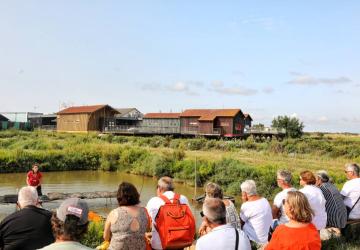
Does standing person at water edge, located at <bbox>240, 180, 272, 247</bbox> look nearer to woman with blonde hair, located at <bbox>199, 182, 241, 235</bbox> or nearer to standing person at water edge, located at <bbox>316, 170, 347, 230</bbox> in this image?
woman with blonde hair, located at <bbox>199, 182, 241, 235</bbox>

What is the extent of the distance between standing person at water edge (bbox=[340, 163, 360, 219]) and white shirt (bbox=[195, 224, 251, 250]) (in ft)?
12.5

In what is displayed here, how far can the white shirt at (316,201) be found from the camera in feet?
17.9

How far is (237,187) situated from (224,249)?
647 inches

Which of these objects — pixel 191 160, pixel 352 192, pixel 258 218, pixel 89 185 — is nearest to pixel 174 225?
pixel 258 218

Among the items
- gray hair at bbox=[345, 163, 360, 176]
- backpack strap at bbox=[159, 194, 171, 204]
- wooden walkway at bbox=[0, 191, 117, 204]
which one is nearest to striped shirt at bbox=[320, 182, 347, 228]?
gray hair at bbox=[345, 163, 360, 176]

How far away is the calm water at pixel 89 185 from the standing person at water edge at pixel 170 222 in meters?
9.50

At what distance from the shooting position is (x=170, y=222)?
453 centimetres

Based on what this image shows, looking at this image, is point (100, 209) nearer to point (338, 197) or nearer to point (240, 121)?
point (338, 197)

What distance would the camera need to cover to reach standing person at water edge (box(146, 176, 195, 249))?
14.8 ft

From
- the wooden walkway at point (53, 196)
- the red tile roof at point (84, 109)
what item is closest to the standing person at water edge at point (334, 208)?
the wooden walkway at point (53, 196)

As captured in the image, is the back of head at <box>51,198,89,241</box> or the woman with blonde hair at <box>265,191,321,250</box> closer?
the back of head at <box>51,198,89,241</box>

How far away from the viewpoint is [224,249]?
320cm

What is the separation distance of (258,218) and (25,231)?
8.76 ft

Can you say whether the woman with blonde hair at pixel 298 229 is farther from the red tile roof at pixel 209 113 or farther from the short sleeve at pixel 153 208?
the red tile roof at pixel 209 113
